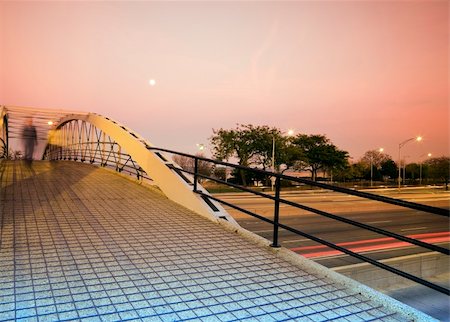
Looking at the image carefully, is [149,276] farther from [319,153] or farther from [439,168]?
[439,168]

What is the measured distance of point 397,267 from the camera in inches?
464

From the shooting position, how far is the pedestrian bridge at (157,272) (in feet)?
9.73

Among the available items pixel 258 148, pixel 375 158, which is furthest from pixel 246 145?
pixel 375 158

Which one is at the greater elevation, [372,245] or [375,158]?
[375,158]

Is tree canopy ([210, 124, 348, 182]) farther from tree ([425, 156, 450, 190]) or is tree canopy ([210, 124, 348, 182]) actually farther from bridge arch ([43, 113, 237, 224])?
tree ([425, 156, 450, 190])

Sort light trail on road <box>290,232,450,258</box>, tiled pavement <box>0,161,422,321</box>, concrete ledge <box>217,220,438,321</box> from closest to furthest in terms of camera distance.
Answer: tiled pavement <box>0,161,422,321</box>, concrete ledge <box>217,220,438,321</box>, light trail on road <box>290,232,450,258</box>

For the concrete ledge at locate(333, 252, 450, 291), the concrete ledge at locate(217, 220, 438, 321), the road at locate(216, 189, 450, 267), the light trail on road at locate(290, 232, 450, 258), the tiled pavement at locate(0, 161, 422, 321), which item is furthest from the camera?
the road at locate(216, 189, 450, 267)

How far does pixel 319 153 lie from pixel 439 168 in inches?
2368

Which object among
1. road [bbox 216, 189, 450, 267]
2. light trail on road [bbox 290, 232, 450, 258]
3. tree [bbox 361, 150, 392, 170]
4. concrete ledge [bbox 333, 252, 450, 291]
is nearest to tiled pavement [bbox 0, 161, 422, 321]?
concrete ledge [bbox 333, 252, 450, 291]

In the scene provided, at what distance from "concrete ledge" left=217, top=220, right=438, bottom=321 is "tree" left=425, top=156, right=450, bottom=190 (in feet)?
353

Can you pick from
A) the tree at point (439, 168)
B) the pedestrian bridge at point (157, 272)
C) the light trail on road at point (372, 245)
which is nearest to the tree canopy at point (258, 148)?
the light trail on road at point (372, 245)

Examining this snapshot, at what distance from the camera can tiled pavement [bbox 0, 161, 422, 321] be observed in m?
2.95

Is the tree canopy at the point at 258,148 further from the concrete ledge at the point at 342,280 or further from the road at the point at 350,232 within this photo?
the concrete ledge at the point at 342,280

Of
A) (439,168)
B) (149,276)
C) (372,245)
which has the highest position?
(439,168)
